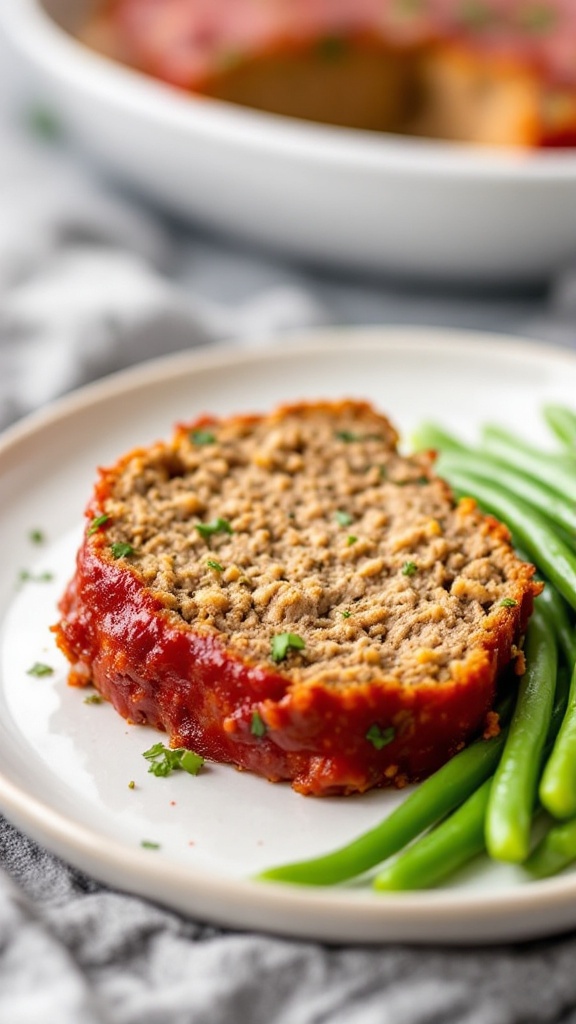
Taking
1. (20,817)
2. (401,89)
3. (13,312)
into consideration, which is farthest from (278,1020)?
(401,89)

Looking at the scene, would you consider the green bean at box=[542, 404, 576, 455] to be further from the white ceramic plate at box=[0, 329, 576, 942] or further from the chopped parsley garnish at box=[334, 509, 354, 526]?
the chopped parsley garnish at box=[334, 509, 354, 526]

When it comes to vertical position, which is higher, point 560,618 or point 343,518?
point 560,618

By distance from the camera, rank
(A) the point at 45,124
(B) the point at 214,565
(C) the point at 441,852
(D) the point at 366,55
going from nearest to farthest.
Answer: (C) the point at 441,852
(B) the point at 214,565
(D) the point at 366,55
(A) the point at 45,124

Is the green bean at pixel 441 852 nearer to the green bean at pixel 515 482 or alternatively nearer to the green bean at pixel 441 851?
the green bean at pixel 441 851

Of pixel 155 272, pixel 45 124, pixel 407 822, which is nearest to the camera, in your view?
pixel 407 822

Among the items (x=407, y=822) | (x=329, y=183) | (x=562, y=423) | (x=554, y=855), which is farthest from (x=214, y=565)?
(x=329, y=183)

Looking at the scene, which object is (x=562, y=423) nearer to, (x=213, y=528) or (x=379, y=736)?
(x=213, y=528)

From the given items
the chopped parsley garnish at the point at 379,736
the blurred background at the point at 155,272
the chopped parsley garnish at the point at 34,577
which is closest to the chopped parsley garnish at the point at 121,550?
the chopped parsley garnish at the point at 34,577

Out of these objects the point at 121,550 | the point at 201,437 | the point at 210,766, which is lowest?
the point at 210,766
